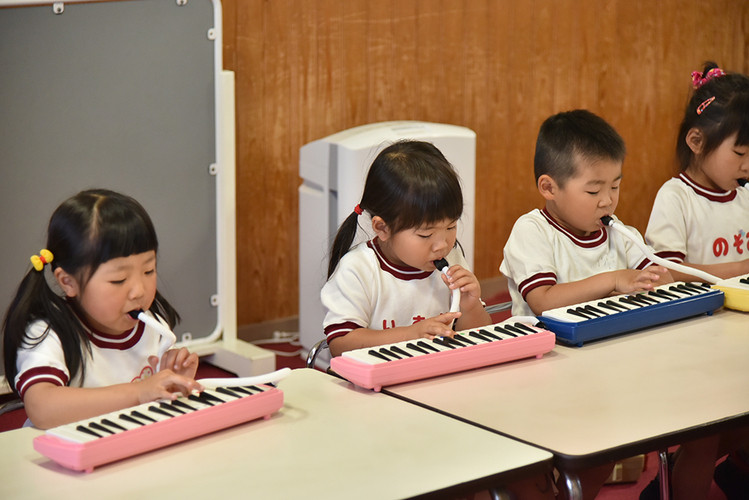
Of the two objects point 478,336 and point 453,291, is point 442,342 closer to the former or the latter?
point 478,336

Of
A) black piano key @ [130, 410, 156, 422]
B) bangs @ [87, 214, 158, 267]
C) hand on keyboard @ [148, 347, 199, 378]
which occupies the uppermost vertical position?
bangs @ [87, 214, 158, 267]

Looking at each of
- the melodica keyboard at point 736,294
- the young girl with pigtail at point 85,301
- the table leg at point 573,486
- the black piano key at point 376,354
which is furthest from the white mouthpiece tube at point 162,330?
the melodica keyboard at point 736,294

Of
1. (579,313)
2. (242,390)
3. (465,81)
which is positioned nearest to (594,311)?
(579,313)

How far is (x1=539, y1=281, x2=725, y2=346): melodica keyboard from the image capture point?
1936 millimetres

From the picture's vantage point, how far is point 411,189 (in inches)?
82.1

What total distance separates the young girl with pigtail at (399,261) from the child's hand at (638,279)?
305mm

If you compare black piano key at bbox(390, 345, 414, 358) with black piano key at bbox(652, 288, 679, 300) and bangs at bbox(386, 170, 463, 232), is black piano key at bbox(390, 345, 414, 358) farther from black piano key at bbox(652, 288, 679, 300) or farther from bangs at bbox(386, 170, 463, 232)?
black piano key at bbox(652, 288, 679, 300)

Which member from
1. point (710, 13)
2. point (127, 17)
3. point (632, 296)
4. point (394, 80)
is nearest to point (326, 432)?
point (632, 296)

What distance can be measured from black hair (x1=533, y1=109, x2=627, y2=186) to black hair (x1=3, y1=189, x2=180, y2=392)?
1.07 meters

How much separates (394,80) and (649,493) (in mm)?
2245

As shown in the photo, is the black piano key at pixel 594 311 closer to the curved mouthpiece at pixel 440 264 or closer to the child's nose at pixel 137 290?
the curved mouthpiece at pixel 440 264

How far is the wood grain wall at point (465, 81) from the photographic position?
3.88 m

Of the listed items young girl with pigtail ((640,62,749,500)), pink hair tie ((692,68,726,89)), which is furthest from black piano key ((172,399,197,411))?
pink hair tie ((692,68,726,89))

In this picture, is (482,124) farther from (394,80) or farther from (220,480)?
(220,480)
